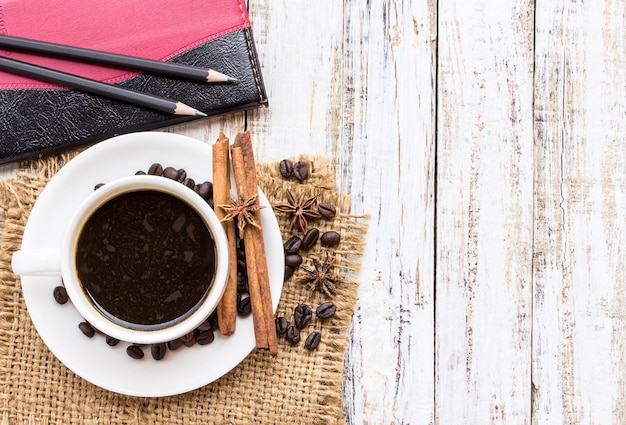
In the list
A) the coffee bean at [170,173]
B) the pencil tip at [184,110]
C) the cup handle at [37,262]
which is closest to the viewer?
the cup handle at [37,262]

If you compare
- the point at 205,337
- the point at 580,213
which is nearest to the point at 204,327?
the point at 205,337

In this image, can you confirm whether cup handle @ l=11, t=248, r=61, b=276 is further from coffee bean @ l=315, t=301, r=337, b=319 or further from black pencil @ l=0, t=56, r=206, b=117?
coffee bean @ l=315, t=301, r=337, b=319

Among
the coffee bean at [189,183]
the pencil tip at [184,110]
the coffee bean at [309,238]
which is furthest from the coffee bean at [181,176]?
the coffee bean at [309,238]

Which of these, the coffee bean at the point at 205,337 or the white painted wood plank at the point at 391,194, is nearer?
the coffee bean at the point at 205,337

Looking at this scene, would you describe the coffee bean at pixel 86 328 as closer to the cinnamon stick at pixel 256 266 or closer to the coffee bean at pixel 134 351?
the coffee bean at pixel 134 351

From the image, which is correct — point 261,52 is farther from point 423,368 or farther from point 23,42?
point 423,368
